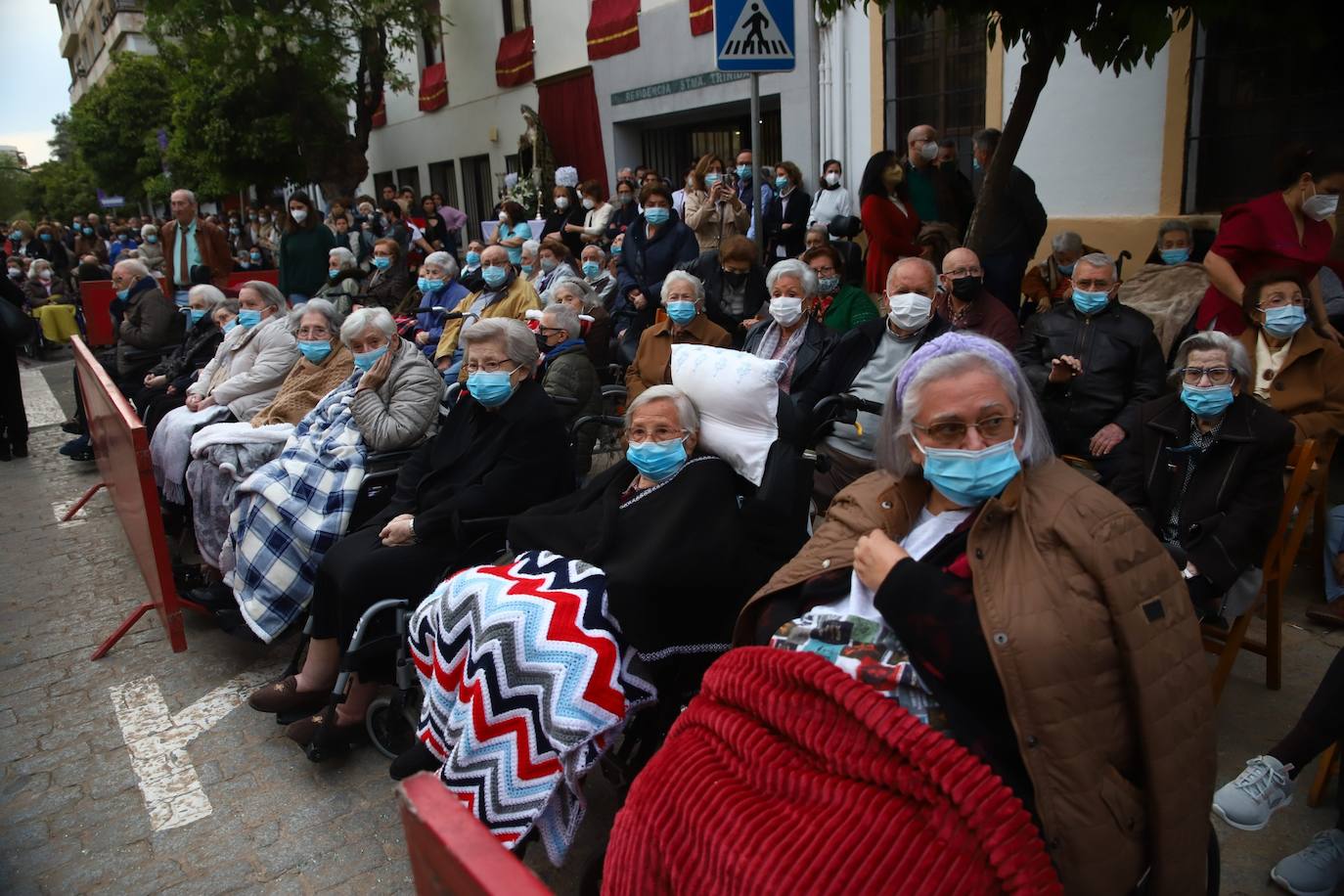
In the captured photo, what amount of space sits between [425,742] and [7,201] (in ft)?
342

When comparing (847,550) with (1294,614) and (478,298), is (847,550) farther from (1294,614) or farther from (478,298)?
(478,298)

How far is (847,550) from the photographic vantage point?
2.46 metres

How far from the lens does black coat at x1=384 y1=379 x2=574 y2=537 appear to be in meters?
3.94

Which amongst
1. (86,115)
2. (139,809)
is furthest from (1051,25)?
(86,115)

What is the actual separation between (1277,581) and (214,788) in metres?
3.98

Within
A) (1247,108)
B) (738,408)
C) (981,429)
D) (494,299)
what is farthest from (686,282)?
(1247,108)

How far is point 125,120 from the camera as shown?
105ft

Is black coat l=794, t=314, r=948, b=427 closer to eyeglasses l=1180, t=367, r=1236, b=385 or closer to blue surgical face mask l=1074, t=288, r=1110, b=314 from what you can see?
blue surgical face mask l=1074, t=288, r=1110, b=314

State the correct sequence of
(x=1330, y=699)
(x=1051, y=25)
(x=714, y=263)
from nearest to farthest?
1. (x=1330, y=699)
2. (x=1051, y=25)
3. (x=714, y=263)

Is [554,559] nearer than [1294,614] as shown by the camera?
Yes

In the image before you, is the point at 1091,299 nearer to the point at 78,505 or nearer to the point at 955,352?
the point at 955,352

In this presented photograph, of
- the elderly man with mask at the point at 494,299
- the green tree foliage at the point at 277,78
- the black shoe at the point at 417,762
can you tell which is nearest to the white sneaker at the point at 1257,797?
the black shoe at the point at 417,762

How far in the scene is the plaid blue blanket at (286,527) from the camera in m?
4.41

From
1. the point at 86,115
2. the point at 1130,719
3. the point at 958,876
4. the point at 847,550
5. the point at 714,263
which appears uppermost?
the point at 86,115
